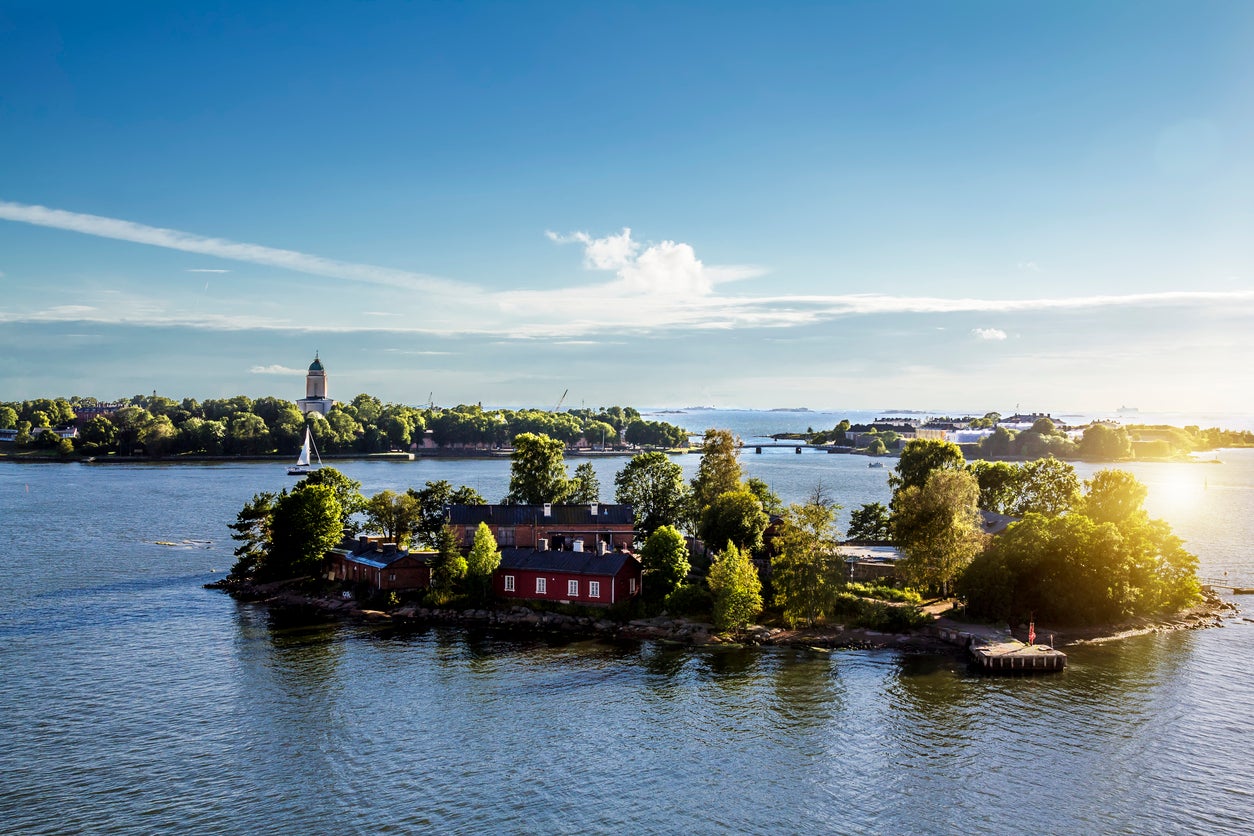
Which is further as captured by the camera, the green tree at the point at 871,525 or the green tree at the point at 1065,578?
the green tree at the point at 871,525

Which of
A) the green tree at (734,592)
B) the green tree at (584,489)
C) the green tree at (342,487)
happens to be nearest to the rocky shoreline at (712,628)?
the green tree at (734,592)

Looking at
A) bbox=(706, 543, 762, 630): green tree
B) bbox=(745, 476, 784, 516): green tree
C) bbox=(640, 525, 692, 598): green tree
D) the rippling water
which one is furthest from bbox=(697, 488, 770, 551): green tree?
the rippling water

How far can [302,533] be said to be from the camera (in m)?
59.2

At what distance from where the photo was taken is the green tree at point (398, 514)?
2378 inches

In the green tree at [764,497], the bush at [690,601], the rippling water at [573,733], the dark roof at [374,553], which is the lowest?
the rippling water at [573,733]

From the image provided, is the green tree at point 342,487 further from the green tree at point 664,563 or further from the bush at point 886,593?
the bush at point 886,593

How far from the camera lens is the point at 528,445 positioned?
218ft

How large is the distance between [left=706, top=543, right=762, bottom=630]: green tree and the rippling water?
265 centimetres

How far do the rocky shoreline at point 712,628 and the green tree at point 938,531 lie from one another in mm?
3785

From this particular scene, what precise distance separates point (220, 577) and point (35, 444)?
511 ft

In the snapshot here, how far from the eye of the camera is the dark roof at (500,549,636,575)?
50.2 m

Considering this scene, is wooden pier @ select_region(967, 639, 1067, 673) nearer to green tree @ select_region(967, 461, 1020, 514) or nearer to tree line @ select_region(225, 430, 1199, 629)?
tree line @ select_region(225, 430, 1199, 629)

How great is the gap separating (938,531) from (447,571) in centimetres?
2944

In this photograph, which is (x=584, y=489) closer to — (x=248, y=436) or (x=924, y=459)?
(x=924, y=459)
